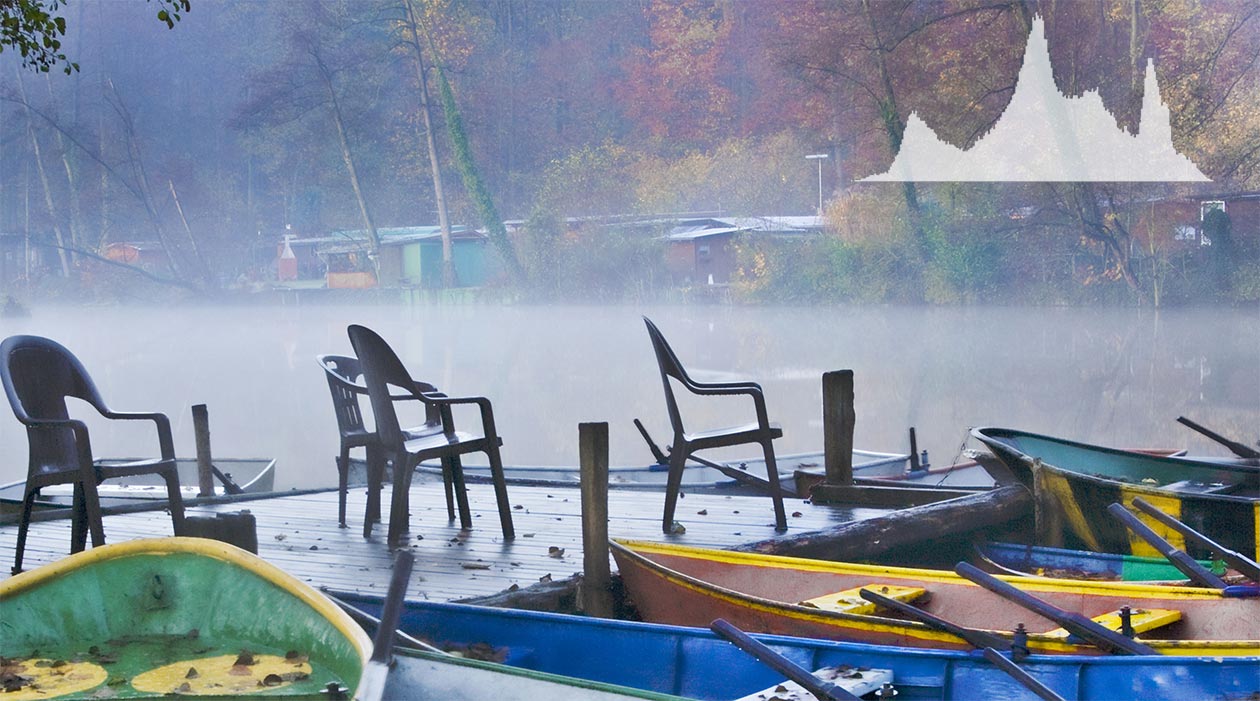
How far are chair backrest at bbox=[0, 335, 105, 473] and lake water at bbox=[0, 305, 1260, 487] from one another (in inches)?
360

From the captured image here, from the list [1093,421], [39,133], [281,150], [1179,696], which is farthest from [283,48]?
[1179,696]

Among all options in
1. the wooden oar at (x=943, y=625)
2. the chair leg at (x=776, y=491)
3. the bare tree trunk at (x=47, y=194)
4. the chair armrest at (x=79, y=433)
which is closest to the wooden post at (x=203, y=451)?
the chair armrest at (x=79, y=433)

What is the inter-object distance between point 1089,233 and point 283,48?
44.7ft

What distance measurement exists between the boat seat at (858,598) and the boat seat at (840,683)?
1.36 ft

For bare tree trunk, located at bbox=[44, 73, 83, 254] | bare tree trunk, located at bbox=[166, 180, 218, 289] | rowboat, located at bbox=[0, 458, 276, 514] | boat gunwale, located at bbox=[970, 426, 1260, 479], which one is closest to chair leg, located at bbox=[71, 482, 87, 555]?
rowboat, located at bbox=[0, 458, 276, 514]

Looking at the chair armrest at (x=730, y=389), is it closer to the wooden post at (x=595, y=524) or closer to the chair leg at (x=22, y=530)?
the wooden post at (x=595, y=524)

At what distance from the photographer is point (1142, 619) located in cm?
275

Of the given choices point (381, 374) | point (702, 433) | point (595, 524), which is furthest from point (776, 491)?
point (381, 374)

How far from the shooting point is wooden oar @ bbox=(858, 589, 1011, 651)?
2514 mm

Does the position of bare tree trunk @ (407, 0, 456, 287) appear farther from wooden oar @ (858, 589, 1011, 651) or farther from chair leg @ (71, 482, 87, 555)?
wooden oar @ (858, 589, 1011, 651)

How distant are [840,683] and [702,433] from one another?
Answer: 154 cm

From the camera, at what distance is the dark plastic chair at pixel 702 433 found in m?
3.75

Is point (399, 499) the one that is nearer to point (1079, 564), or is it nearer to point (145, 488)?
point (1079, 564)

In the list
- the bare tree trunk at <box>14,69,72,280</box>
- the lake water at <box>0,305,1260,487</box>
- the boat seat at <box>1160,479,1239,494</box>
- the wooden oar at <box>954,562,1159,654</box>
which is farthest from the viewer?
the bare tree trunk at <box>14,69,72,280</box>
